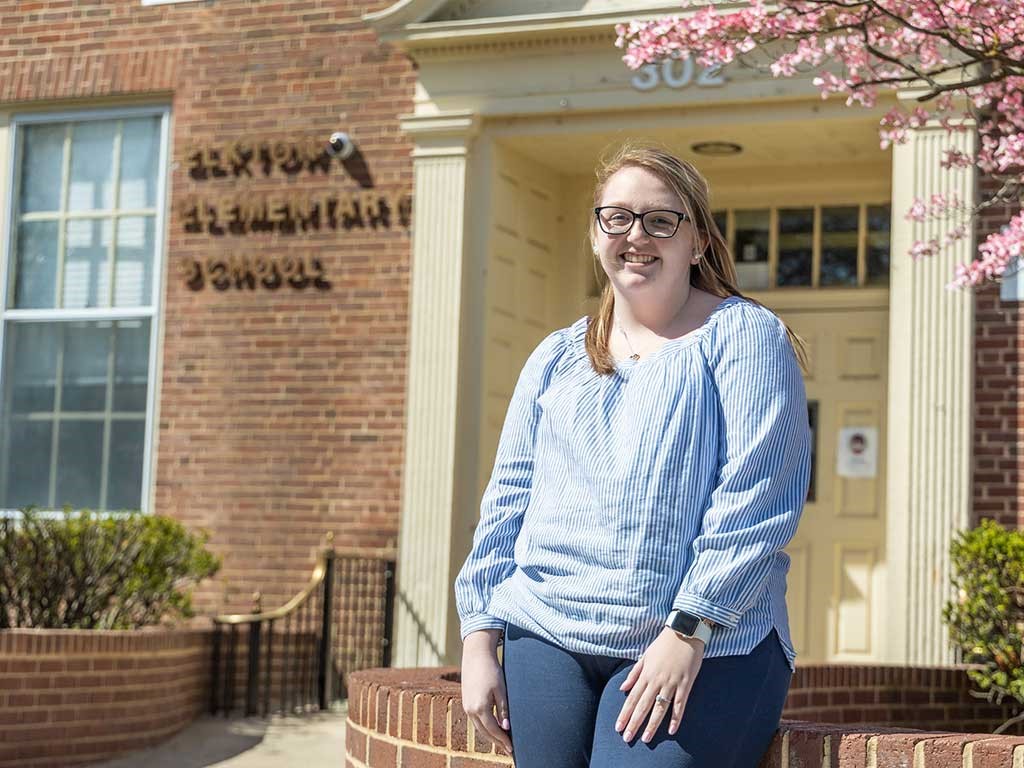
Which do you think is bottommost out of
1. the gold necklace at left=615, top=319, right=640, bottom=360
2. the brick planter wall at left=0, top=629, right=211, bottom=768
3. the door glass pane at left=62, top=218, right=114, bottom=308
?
the brick planter wall at left=0, top=629, right=211, bottom=768

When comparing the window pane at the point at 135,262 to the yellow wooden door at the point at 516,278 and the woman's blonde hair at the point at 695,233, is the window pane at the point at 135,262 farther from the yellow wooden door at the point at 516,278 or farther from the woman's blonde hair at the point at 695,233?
the woman's blonde hair at the point at 695,233

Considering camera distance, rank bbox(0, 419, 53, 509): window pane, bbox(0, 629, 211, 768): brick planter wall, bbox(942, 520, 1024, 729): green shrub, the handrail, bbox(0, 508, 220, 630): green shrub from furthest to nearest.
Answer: bbox(0, 419, 53, 509): window pane
the handrail
bbox(0, 508, 220, 630): green shrub
bbox(0, 629, 211, 768): brick planter wall
bbox(942, 520, 1024, 729): green shrub

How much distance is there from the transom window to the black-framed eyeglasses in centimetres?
704

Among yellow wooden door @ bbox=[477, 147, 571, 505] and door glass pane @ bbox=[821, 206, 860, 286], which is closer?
yellow wooden door @ bbox=[477, 147, 571, 505]

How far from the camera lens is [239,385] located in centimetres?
978

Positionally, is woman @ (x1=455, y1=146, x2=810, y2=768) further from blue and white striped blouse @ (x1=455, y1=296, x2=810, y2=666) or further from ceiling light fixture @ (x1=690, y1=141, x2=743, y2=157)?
ceiling light fixture @ (x1=690, y1=141, x2=743, y2=157)

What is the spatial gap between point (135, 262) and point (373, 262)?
1.81 meters

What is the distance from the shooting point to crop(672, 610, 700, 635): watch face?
2.45 m

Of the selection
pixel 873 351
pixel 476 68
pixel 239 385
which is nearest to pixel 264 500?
pixel 239 385

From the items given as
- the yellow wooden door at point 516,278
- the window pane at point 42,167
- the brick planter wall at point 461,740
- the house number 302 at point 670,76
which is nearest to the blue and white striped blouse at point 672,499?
the brick planter wall at point 461,740

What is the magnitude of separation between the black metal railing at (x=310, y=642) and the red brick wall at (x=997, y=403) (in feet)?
11.5

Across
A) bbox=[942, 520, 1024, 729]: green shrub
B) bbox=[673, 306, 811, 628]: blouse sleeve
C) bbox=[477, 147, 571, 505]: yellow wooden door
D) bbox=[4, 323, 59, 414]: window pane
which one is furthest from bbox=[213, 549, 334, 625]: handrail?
bbox=[673, 306, 811, 628]: blouse sleeve

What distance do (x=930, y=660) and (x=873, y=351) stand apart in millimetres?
2238

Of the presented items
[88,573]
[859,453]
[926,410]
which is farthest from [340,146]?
[926,410]
